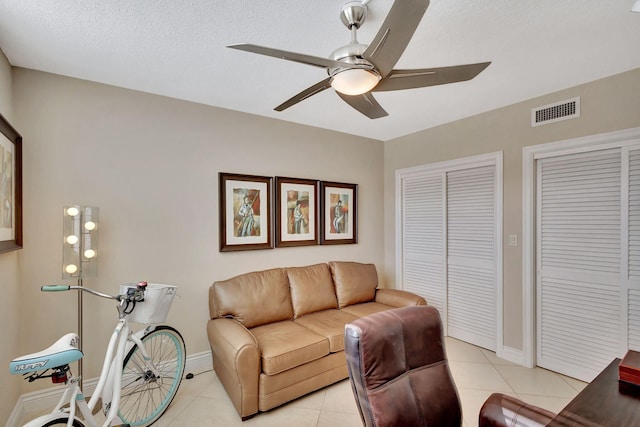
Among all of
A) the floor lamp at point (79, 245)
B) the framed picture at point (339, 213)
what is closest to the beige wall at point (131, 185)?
the floor lamp at point (79, 245)

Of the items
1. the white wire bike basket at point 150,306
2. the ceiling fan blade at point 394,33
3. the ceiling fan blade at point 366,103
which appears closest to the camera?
the ceiling fan blade at point 394,33

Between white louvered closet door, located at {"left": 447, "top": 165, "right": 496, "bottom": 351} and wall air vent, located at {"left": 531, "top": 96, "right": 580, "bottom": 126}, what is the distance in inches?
25.1

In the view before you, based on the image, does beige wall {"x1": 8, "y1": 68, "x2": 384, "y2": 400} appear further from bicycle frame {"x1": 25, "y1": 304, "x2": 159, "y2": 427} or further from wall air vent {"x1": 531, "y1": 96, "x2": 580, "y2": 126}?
wall air vent {"x1": 531, "y1": 96, "x2": 580, "y2": 126}

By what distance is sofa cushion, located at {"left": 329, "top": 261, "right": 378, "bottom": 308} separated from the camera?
3.52 metres

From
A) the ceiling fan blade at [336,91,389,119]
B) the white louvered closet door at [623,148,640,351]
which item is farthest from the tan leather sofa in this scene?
the ceiling fan blade at [336,91,389,119]

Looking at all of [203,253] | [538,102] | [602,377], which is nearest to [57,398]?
[203,253]

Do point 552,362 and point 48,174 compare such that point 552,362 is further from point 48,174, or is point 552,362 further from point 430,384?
point 48,174

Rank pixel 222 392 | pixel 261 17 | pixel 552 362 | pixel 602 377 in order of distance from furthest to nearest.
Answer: pixel 552 362 < pixel 222 392 < pixel 261 17 < pixel 602 377

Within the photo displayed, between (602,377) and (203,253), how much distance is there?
2914 millimetres

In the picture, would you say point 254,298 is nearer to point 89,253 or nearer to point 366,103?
point 89,253

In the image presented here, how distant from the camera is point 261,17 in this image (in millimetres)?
1756

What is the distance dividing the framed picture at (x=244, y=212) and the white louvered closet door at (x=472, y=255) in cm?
221

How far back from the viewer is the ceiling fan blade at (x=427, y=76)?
155cm

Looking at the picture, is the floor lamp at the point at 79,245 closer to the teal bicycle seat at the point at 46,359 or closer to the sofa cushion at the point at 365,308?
the teal bicycle seat at the point at 46,359
